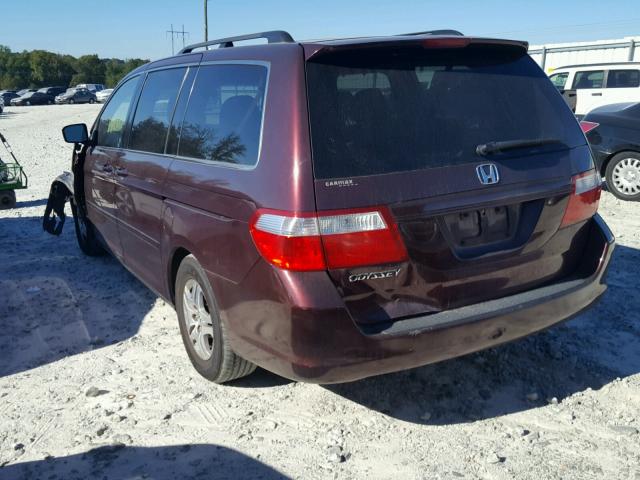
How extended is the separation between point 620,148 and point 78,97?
59799 mm

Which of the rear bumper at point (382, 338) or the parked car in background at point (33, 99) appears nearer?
the rear bumper at point (382, 338)

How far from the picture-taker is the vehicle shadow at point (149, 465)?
9.30 feet

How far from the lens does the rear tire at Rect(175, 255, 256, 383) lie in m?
3.34

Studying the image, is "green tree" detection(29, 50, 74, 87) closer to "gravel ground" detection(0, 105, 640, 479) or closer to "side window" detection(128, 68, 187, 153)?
"side window" detection(128, 68, 187, 153)

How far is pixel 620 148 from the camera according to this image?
8.55 metres

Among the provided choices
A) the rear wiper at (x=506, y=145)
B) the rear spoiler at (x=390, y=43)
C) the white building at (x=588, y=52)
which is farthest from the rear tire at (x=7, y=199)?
the white building at (x=588, y=52)

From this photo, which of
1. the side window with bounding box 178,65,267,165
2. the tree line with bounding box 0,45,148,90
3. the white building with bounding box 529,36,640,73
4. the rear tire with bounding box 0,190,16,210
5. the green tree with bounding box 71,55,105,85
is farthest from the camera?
the green tree with bounding box 71,55,105,85

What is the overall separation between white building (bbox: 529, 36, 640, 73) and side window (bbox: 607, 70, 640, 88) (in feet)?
27.7

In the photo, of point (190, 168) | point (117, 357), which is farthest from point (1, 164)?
point (190, 168)

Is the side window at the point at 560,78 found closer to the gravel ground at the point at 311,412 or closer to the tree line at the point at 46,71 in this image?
the gravel ground at the point at 311,412

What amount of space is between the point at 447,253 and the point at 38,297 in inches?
153

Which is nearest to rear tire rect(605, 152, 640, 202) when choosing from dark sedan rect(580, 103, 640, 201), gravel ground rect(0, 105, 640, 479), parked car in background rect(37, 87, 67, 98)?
dark sedan rect(580, 103, 640, 201)

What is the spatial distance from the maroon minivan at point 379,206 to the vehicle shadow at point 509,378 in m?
0.54

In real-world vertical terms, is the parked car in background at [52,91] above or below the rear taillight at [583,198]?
above
